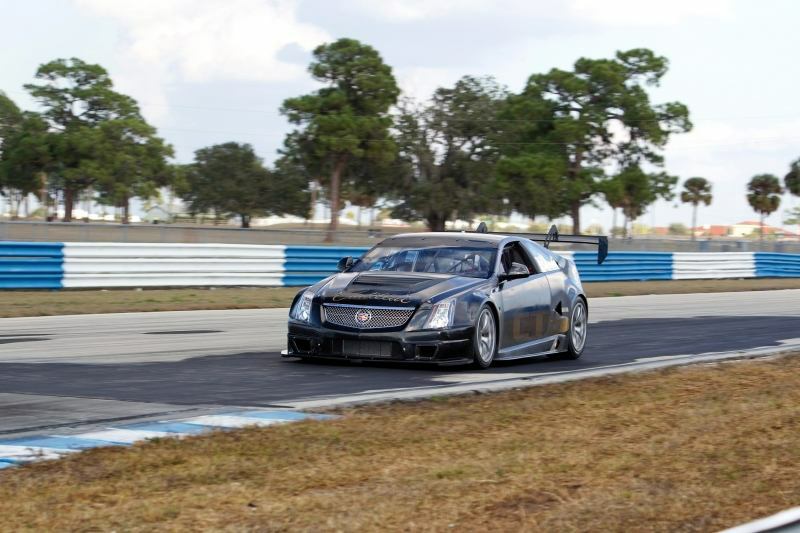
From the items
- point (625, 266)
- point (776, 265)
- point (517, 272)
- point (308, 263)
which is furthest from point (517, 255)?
point (776, 265)

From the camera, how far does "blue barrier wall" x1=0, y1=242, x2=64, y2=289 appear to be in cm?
2192

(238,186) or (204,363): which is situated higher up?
(238,186)

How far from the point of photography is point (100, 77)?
8075 cm

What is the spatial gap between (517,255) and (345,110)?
66.2m

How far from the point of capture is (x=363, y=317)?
10820 millimetres

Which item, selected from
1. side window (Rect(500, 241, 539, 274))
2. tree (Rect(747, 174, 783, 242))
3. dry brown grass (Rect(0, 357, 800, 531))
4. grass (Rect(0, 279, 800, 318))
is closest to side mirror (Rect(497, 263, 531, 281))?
side window (Rect(500, 241, 539, 274))

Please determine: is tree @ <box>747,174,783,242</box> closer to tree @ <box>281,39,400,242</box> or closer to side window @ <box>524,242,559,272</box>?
tree @ <box>281,39,400,242</box>

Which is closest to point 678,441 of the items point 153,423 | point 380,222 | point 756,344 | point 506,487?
point 506,487

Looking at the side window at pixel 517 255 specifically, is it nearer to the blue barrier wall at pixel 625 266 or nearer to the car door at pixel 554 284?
the car door at pixel 554 284

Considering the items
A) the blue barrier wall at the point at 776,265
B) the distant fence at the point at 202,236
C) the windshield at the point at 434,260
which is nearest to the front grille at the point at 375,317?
the windshield at the point at 434,260

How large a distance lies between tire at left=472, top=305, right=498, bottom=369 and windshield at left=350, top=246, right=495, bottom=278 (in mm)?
495

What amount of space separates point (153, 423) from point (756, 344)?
9.47m

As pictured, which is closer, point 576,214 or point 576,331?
point 576,331

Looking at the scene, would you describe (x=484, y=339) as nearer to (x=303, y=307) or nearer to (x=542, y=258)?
(x=303, y=307)
